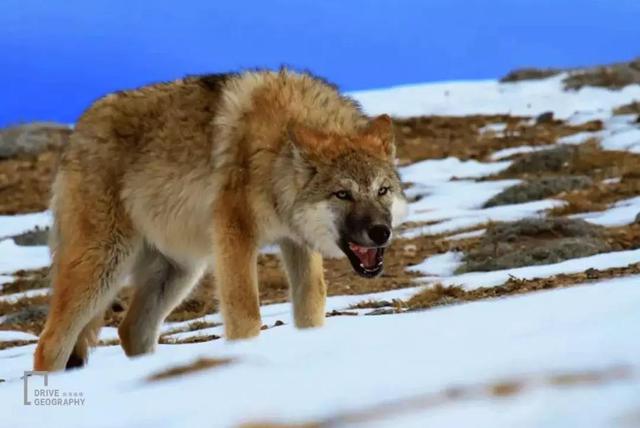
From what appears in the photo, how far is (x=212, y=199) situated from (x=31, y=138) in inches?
1079

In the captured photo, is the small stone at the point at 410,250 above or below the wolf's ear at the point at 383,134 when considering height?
below

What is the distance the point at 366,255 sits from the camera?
6691mm

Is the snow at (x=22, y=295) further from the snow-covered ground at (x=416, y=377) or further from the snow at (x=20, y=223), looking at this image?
the snow-covered ground at (x=416, y=377)

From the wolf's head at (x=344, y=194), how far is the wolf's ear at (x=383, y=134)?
2cm

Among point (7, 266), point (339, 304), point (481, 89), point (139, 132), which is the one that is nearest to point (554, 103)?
point (481, 89)

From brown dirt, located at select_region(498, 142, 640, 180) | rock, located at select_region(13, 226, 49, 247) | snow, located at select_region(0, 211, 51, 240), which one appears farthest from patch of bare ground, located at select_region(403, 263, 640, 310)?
snow, located at select_region(0, 211, 51, 240)

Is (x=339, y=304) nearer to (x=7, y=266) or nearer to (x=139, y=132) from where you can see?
(x=139, y=132)

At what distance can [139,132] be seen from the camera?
755 cm

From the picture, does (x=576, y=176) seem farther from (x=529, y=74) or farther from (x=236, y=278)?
(x=529, y=74)

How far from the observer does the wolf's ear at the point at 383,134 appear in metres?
7.03

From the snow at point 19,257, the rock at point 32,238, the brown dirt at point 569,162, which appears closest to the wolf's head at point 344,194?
the snow at point 19,257

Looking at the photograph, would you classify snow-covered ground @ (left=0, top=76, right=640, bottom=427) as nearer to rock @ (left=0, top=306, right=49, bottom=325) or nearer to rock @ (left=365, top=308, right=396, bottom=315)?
rock @ (left=365, top=308, right=396, bottom=315)

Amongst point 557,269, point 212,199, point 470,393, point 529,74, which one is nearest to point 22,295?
point 557,269

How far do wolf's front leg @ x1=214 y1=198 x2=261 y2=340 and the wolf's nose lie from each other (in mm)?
861
